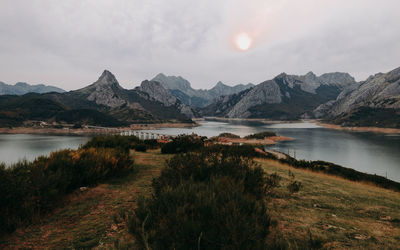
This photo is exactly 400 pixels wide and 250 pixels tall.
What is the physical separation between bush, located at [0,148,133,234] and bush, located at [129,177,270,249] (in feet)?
13.6

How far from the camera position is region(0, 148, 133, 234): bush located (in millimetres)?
5789

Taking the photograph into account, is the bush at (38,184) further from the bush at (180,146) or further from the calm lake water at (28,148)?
the calm lake water at (28,148)

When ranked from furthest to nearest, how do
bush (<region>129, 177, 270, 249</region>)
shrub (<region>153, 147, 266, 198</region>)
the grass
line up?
shrub (<region>153, 147, 266, 198</region>)
the grass
bush (<region>129, 177, 270, 249</region>)

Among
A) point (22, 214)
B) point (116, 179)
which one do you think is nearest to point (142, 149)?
point (116, 179)

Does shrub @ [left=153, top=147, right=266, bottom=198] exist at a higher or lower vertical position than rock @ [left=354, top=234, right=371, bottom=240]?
higher

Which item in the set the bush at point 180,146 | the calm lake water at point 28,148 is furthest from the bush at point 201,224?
the calm lake water at point 28,148

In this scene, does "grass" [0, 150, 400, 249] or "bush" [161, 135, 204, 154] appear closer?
"grass" [0, 150, 400, 249]

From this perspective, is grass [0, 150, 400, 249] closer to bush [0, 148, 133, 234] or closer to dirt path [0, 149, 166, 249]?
dirt path [0, 149, 166, 249]

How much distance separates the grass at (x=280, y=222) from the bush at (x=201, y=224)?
396 mm

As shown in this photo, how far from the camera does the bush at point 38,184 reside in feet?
19.0

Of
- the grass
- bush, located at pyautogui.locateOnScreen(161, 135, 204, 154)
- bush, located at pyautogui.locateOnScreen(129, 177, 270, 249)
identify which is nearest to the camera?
bush, located at pyautogui.locateOnScreen(129, 177, 270, 249)

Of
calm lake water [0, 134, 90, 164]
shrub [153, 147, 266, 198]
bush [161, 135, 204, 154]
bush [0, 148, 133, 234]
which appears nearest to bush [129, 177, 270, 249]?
shrub [153, 147, 266, 198]

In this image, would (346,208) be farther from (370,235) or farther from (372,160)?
(372,160)

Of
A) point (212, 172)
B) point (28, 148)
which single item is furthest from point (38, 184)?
point (28, 148)
